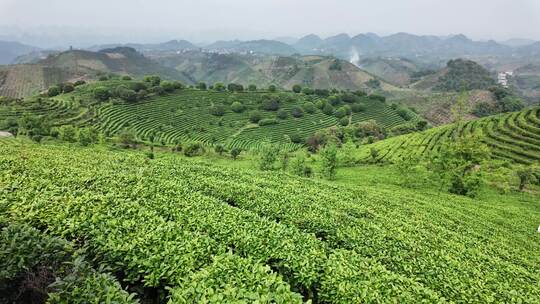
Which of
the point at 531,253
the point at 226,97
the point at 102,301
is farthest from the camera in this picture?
the point at 226,97

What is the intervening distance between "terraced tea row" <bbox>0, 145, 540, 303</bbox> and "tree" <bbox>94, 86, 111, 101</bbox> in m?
99.3

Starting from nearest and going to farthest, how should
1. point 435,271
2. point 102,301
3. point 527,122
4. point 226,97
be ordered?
1. point 102,301
2. point 435,271
3. point 527,122
4. point 226,97

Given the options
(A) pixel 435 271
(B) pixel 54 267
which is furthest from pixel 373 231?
(B) pixel 54 267

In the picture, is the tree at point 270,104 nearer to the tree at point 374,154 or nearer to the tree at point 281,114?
the tree at point 281,114

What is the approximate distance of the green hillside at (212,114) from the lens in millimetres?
91375

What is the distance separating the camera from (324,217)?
45.8 ft

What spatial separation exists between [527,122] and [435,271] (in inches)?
3046

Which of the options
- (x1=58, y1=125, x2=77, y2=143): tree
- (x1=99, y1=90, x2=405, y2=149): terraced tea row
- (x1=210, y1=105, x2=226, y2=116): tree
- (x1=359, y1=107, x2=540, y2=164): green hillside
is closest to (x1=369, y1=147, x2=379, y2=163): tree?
(x1=359, y1=107, x2=540, y2=164): green hillside

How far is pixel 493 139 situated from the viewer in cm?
6600

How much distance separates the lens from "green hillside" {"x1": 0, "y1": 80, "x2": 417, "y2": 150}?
9138 centimetres

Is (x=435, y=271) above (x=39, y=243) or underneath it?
underneath

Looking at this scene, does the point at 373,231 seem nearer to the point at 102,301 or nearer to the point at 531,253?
the point at 102,301

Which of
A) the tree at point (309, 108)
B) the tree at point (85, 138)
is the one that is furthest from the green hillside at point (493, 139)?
the tree at point (309, 108)

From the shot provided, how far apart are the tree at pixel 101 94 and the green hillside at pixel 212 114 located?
60.6 inches
